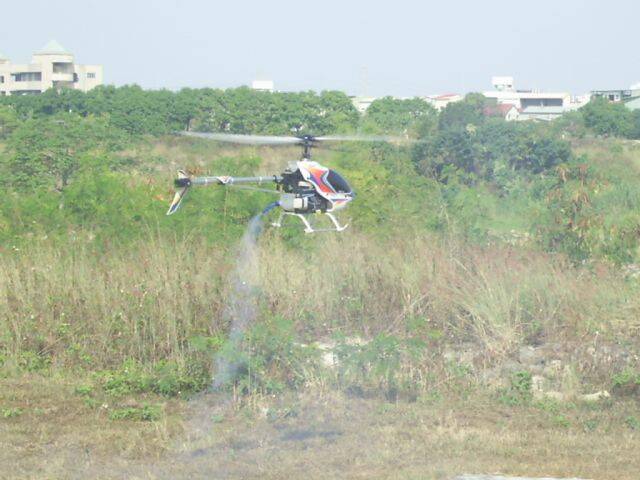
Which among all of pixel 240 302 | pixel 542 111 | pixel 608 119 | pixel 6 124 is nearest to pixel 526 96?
pixel 542 111

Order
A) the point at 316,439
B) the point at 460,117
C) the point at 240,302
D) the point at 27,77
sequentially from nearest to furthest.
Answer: the point at 316,439 < the point at 240,302 < the point at 460,117 < the point at 27,77

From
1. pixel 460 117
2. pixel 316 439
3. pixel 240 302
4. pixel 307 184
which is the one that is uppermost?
pixel 460 117

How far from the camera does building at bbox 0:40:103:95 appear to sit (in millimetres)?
71062

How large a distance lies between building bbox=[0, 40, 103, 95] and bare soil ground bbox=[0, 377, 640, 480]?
210 feet

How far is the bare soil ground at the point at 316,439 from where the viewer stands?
7.09m

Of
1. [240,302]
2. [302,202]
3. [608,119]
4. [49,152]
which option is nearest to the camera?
[302,202]

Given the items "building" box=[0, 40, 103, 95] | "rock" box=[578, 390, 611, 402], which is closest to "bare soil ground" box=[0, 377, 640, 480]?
"rock" box=[578, 390, 611, 402]

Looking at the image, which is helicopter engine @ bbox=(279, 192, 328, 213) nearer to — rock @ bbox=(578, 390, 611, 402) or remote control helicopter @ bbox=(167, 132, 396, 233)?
remote control helicopter @ bbox=(167, 132, 396, 233)

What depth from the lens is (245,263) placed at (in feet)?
35.2

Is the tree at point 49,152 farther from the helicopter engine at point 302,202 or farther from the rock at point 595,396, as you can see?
the rock at point 595,396

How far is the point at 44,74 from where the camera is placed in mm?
71312

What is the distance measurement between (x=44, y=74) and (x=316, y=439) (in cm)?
6749

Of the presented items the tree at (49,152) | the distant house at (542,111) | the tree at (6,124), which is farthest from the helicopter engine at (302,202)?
the distant house at (542,111)

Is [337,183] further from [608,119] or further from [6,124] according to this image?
[608,119]
